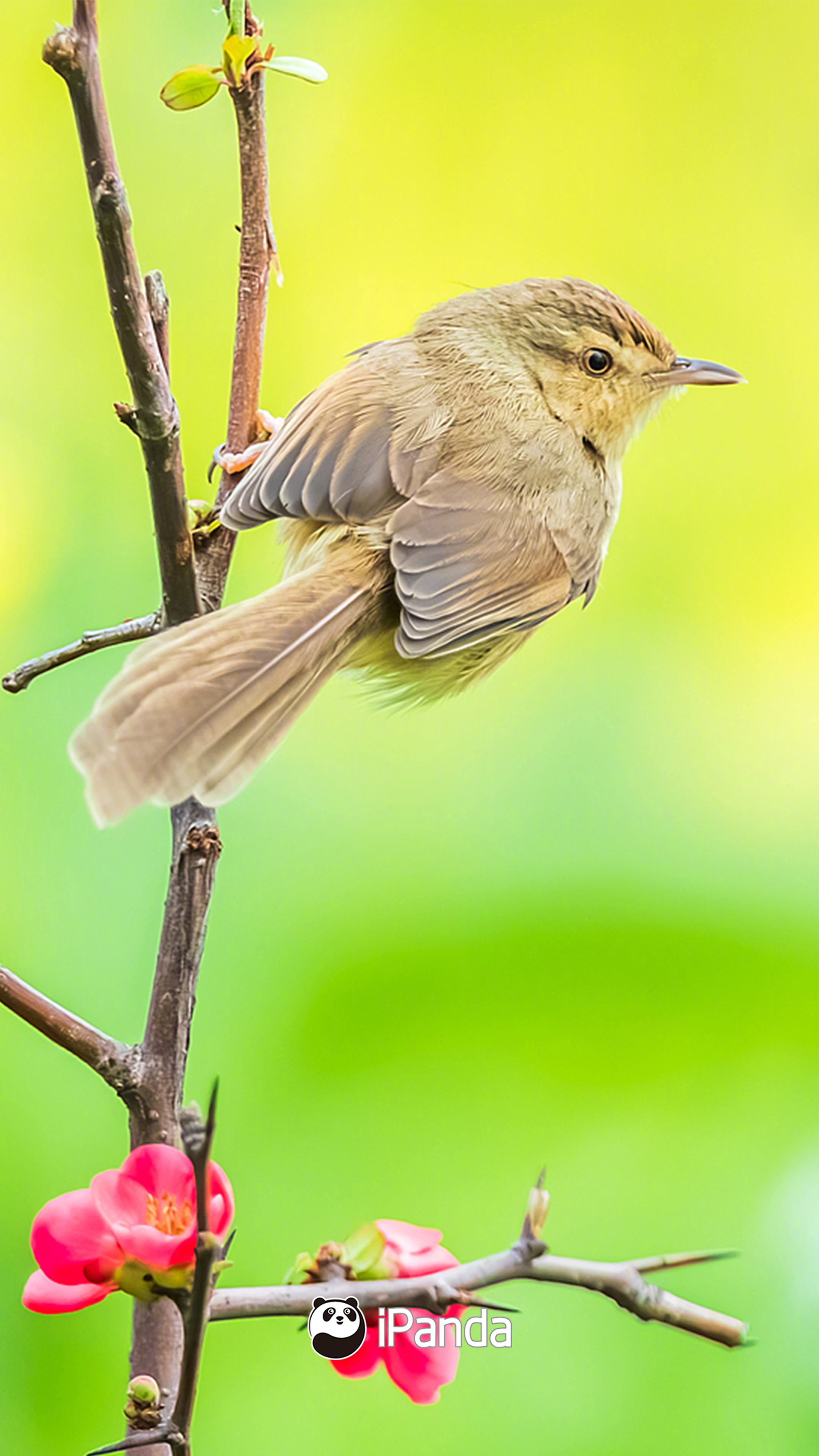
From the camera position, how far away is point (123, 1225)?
0.56 metres

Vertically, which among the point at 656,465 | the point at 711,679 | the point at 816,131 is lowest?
the point at 711,679

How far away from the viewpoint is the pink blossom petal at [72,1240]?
0.56m

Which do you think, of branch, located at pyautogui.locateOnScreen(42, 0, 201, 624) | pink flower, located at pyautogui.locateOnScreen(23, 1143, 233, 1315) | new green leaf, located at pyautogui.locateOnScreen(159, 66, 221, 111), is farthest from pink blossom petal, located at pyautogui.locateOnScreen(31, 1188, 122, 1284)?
new green leaf, located at pyautogui.locateOnScreen(159, 66, 221, 111)

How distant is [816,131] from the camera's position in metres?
1.07

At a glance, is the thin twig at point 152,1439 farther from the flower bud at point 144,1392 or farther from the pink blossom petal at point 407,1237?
the pink blossom petal at point 407,1237

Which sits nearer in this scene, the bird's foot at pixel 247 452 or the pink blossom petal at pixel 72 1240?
the pink blossom petal at pixel 72 1240

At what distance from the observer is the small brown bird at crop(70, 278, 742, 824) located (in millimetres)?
597

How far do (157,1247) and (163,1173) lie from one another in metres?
0.04

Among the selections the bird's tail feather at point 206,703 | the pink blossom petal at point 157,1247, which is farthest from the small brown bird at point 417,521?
the pink blossom petal at point 157,1247

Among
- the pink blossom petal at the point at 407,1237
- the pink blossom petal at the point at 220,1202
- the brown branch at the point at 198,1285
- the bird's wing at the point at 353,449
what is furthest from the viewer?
the bird's wing at the point at 353,449

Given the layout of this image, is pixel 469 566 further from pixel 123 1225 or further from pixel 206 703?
pixel 123 1225

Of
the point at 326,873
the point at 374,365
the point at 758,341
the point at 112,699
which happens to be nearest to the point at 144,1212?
the point at 112,699

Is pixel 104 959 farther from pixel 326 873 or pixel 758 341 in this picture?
pixel 758 341

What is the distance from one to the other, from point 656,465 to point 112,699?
63 cm
